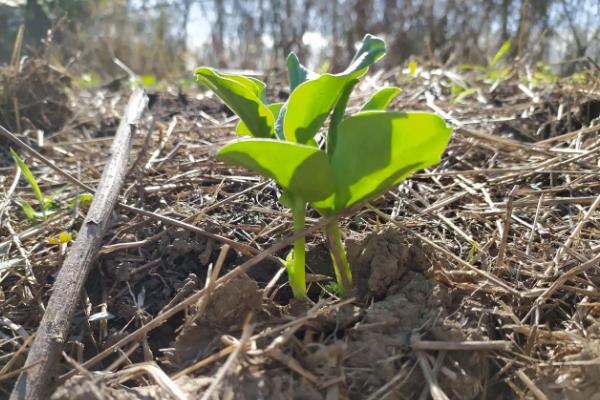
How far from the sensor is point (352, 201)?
109 centimetres

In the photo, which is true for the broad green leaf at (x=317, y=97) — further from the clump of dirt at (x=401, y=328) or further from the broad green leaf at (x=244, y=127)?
the clump of dirt at (x=401, y=328)

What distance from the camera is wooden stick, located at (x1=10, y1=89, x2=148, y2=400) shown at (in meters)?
1.02

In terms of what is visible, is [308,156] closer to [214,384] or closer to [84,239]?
[214,384]

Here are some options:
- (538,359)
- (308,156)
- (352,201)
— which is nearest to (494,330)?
(538,359)

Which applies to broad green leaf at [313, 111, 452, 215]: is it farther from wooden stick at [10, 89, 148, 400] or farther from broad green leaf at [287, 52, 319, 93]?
wooden stick at [10, 89, 148, 400]

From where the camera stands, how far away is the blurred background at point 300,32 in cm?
462

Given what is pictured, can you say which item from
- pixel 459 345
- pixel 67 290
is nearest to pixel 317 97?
pixel 459 345

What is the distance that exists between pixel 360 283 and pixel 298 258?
0.17 meters

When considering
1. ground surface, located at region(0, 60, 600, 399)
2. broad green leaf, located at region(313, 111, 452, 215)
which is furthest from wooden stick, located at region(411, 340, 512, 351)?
broad green leaf, located at region(313, 111, 452, 215)

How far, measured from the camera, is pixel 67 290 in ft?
3.94

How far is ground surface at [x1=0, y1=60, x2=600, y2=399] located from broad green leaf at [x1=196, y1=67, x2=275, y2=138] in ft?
0.94

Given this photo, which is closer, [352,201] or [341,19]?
[352,201]

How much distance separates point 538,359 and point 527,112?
1.47m

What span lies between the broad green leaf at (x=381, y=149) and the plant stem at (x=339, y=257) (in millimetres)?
75
